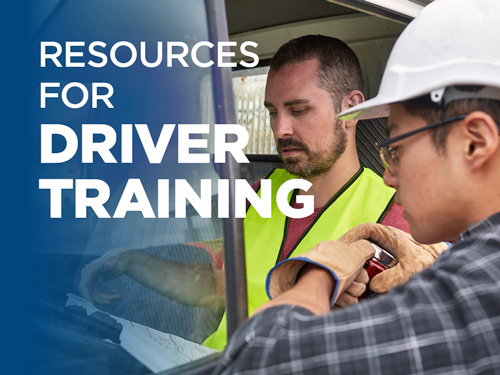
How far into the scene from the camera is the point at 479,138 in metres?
1.01

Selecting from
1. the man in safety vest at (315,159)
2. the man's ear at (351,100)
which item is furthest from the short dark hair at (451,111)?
the man's ear at (351,100)

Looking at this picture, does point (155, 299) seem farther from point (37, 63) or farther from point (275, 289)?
point (37, 63)

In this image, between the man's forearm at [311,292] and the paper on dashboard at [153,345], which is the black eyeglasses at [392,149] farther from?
the paper on dashboard at [153,345]

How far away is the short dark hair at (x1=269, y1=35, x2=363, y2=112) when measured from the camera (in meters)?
2.28

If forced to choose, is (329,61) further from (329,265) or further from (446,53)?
(329,265)

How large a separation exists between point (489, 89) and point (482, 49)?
9 cm

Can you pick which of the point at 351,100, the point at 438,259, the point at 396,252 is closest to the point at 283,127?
the point at 351,100

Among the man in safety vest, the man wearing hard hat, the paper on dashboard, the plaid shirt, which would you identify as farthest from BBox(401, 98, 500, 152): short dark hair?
the man in safety vest

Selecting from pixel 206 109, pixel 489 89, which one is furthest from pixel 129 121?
pixel 489 89

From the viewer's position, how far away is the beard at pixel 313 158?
87.4 inches

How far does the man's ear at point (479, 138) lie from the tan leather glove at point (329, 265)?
1.11 feet

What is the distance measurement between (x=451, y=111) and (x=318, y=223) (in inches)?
42.5

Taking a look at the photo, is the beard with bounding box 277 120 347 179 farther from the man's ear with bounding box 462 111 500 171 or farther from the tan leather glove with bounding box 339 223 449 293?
the man's ear with bounding box 462 111 500 171

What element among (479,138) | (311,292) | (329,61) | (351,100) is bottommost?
(311,292)
